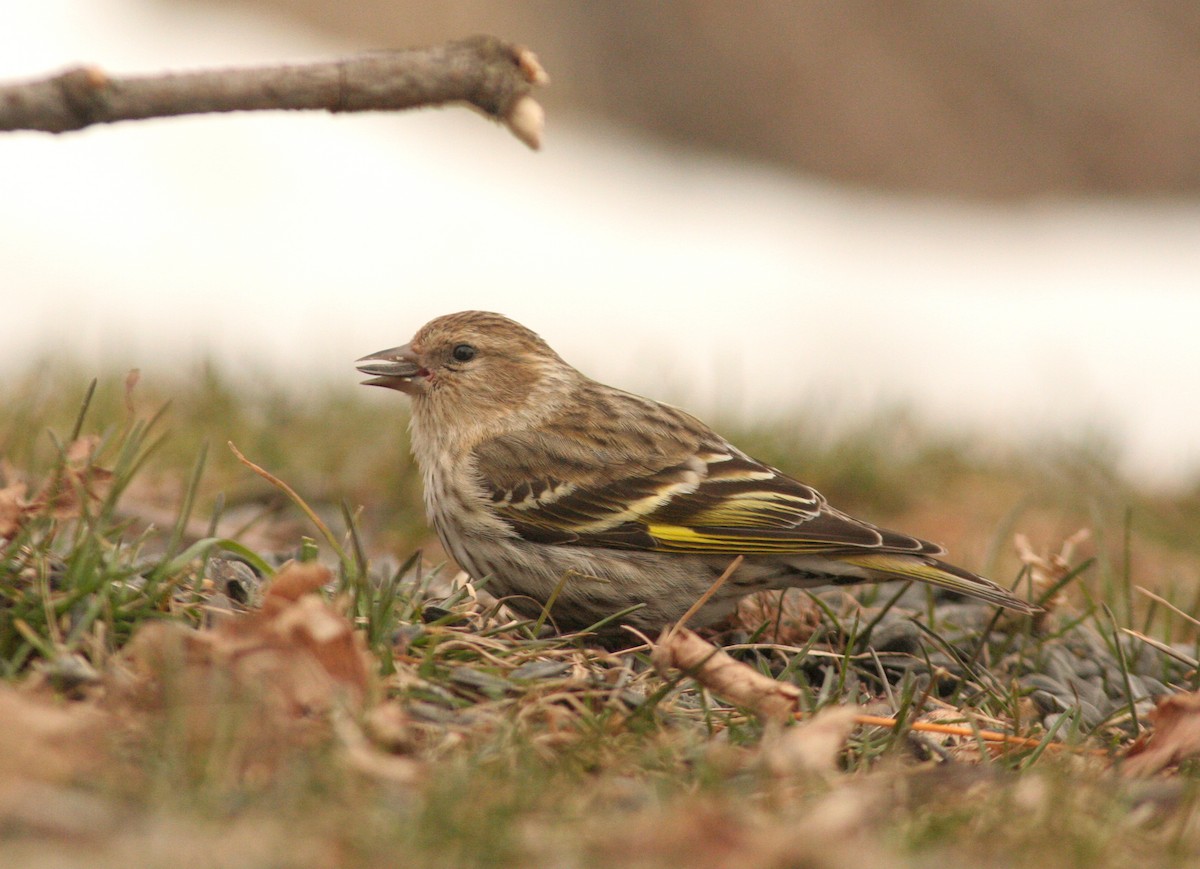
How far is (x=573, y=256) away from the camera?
15.4 metres

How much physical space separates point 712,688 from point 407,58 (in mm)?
1683

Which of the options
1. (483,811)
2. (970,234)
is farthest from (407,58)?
(970,234)

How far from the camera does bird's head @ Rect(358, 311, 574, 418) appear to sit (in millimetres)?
4762

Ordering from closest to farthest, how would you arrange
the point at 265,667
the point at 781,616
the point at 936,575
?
1. the point at 265,667
2. the point at 936,575
3. the point at 781,616

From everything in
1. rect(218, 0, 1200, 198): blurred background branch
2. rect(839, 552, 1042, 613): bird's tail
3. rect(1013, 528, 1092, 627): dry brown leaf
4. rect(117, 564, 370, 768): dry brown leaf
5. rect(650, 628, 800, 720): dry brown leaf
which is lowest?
rect(117, 564, 370, 768): dry brown leaf

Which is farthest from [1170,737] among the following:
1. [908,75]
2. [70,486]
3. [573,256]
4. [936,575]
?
[908,75]

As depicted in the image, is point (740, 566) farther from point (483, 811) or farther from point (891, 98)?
point (891, 98)

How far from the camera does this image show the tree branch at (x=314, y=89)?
348cm

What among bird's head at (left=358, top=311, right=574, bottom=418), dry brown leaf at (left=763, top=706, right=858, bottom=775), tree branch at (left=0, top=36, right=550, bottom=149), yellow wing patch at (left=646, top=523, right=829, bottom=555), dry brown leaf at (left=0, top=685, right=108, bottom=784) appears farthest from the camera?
bird's head at (left=358, top=311, right=574, bottom=418)

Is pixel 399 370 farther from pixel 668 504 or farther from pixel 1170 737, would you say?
pixel 1170 737

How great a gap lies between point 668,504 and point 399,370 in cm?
110

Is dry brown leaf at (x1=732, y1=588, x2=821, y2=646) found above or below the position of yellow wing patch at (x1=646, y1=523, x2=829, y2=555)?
below

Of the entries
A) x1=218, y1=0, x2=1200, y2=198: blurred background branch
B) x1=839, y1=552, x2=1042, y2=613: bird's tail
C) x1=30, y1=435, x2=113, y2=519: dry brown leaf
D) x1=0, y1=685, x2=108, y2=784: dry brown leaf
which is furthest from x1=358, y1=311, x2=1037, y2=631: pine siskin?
x1=218, y1=0, x2=1200, y2=198: blurred background branch

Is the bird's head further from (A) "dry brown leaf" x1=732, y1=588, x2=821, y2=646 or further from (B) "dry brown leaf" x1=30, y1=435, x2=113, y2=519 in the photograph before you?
(B) "dry brown leaf" x1=30, y1=435, x2=113, y2=519
